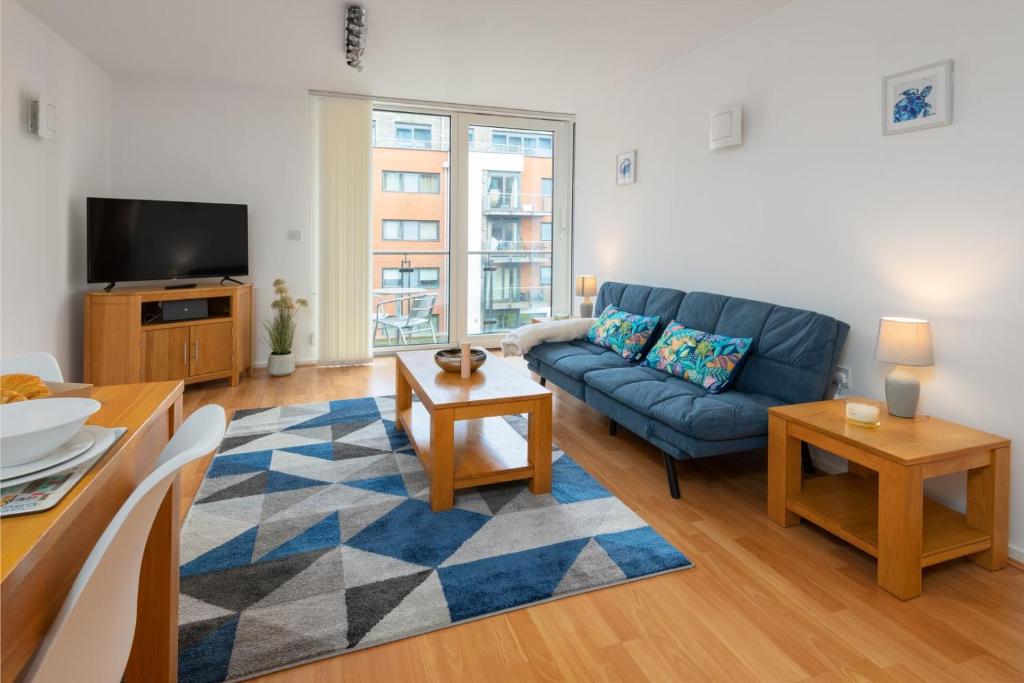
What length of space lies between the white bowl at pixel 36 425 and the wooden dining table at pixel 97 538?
9 cm

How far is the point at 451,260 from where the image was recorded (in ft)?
19.5

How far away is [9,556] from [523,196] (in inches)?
229

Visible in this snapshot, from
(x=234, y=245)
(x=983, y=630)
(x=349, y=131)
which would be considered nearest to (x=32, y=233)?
(x=234, y=245)

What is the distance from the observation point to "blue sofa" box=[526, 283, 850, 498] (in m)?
2.57

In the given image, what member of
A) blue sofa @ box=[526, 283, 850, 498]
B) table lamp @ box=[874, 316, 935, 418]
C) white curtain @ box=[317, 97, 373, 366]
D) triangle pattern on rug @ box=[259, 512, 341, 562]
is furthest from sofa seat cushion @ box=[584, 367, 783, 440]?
white curtain @ box=[317, 97, 373, 366]

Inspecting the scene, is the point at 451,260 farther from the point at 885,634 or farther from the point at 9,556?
the point at 9,556

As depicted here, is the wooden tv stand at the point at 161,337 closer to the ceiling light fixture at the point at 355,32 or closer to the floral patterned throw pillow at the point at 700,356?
the ceiling light fixture at the point at 355,32

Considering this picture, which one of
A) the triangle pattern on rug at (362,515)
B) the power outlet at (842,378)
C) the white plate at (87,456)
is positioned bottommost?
the triangle pattern on rug at (362,515)

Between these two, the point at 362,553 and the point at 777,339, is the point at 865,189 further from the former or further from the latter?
the point at 362,553

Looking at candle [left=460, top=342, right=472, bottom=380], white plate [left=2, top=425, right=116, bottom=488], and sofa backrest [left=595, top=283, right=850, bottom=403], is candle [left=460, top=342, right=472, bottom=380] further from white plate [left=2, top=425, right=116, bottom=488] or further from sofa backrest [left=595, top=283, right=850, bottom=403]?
white plate [left=2, top=425, right=116, bottom=488]

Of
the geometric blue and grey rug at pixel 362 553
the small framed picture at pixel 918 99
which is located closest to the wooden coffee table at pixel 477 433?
the geometric blue and grey rug at pixel 362 553

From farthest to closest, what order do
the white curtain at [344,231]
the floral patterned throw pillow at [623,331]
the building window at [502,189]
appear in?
the building window at [502,189] < the white curtain at [344,231] < the floral patterned throw pillow at [623,331]

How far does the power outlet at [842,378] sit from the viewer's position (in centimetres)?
284

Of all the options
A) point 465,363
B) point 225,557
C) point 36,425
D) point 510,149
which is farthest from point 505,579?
point 510,149
